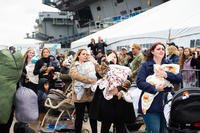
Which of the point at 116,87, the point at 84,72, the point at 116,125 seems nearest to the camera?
the point at 116,87

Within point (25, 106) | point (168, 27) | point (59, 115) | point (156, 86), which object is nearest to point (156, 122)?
point (156, 86)

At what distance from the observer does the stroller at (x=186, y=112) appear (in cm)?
356

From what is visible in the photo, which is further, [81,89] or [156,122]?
[81,89]

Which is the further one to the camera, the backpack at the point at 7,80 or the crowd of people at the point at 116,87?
the crowd of people at the point at 116,87

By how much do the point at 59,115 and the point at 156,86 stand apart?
3408 millimetres

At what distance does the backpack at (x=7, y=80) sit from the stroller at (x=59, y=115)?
2893 millimetres

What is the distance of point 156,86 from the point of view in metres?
4.46

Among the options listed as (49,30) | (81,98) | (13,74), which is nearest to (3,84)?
(13,74)

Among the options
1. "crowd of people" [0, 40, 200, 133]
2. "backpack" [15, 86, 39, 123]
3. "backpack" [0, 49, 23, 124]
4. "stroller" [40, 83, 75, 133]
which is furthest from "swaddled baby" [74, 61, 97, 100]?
"backpack" [0, 49, 23, 124]

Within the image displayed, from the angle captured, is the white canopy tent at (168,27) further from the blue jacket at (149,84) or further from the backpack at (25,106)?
the backpack at (25,106)

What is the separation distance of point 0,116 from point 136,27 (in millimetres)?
11977

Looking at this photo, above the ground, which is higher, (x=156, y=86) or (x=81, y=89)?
(x=156, y=86)

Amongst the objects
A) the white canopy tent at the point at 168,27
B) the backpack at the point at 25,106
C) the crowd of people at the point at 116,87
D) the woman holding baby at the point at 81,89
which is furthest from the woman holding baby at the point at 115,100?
the white canopy tent at the point at 168,27

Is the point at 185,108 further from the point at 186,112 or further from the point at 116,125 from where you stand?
the point at 116,125
